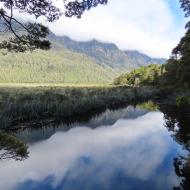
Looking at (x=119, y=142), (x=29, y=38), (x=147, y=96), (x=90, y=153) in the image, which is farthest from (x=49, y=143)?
(x=147, y=96)

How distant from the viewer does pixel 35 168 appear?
1262 centimetres

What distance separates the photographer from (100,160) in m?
14.3

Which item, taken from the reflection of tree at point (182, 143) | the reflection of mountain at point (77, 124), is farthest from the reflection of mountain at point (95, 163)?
the reflection of mountain at point (77, 124)

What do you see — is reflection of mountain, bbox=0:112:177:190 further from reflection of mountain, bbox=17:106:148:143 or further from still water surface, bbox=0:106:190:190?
reflection of mountain, bbox=17:106:148:143

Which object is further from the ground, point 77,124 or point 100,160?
point 100,160

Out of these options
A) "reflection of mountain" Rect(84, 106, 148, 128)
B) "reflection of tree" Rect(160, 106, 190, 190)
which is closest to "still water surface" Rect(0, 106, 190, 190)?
"reflection of tree" Rect(160, 106, 190, 190)

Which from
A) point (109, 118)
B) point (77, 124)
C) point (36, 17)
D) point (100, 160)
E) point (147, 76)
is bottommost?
point (109, 118)

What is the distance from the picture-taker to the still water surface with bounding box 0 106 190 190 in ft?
36.8

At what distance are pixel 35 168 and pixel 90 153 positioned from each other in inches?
140

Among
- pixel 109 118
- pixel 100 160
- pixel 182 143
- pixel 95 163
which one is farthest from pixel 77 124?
pixel 95 163

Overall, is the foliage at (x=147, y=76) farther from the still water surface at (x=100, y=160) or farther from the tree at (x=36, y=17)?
the tree at (x=36, y=17)

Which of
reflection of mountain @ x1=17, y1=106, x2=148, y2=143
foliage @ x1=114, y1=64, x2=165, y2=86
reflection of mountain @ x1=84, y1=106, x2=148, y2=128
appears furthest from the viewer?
foliage @ x1=114, y1=64, x2=165, y2=86

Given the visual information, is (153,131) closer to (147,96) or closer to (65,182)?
(65,182)

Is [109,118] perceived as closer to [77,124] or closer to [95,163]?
[77,124]
